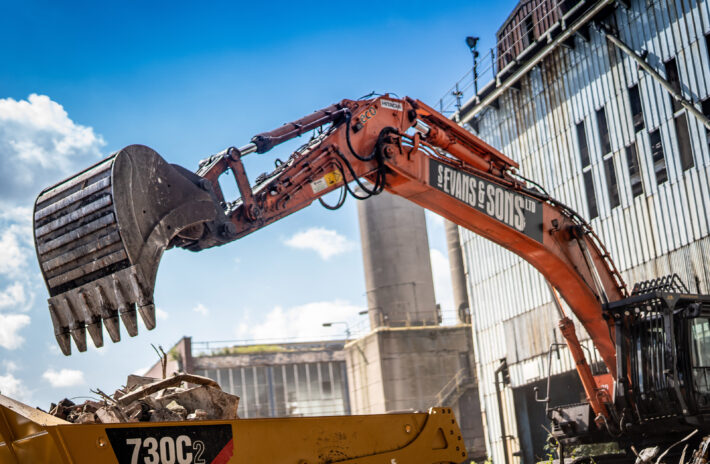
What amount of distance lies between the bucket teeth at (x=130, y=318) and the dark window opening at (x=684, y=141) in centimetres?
1504

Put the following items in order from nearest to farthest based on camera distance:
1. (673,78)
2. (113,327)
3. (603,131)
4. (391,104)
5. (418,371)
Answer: (113,327) < (391,104) < (673,78) < (603,131) < (418,371)

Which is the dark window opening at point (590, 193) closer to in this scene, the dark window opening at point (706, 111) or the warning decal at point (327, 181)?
the dark window opening at point (706, 111)

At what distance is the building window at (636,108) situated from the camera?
2067cm

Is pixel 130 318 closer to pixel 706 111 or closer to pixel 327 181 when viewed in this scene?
pixel 327 181

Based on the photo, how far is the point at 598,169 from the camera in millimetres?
22172

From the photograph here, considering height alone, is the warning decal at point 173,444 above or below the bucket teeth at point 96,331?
below

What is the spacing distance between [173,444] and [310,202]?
226 inches

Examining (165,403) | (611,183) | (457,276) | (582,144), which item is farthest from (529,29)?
(457,276)

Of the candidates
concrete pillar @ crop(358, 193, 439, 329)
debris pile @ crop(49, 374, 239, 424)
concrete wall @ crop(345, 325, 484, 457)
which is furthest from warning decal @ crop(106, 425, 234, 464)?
concrete pillar @ crop(358, 193, 439, 329)

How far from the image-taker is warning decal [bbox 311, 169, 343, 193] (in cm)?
1112

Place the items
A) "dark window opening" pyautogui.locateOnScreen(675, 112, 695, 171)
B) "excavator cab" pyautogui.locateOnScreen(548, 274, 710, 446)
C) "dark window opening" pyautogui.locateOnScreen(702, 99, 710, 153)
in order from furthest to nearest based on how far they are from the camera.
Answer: "dark window opening" pyautogui.locateOnScreen(675, 112, 695, 171)
"dark window opening" pyautogui.locateOnScreen(702, 99, 710, 153)
"excavator cab" pyautogui.locateOnScreen(548, 274, 710, 446)

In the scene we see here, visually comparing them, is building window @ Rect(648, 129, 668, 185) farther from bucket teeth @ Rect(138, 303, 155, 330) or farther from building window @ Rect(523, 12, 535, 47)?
bucket teeth @ Rect(138, 303, 155, 330)

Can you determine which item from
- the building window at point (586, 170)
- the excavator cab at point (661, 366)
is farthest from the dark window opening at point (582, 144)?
the excavator cab at point (661, 366)

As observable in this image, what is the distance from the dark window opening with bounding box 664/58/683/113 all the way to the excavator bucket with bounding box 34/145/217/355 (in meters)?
14.3
